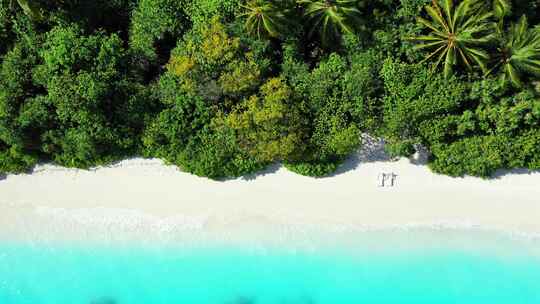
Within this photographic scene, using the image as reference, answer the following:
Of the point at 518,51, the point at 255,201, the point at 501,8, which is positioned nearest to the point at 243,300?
the point at 255,201

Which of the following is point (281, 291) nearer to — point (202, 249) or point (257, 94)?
point (202, 249)

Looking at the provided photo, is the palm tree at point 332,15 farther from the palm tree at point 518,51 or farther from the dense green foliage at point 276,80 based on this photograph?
the palm tree at point 518,51

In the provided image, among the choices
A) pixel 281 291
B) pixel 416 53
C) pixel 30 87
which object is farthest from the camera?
pixel 281 291

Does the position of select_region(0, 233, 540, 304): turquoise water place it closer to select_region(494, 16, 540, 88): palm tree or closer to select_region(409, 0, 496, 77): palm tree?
select_region(494, 16, 540, 88): palm tree

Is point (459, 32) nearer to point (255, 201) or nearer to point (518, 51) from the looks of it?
point (518, 51)

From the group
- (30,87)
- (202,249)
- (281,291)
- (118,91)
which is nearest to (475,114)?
(281,291)

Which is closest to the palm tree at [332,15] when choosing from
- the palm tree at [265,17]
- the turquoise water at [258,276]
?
the palm tree at [265,17]

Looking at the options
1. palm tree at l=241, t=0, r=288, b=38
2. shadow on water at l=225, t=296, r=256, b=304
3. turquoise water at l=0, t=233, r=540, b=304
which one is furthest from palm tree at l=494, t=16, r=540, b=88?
shadow on water at l=225, t=296, r=256, b=304
